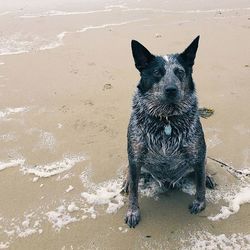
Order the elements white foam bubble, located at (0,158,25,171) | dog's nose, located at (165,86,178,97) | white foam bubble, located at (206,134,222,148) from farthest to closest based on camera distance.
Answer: white foam bubble, located at (206,134,222,148), white foam bubble, located at (0,158,25,171), dog's nose, located at (165,86,178,97)

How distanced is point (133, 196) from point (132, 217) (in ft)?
0.71

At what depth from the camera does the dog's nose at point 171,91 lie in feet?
11.8

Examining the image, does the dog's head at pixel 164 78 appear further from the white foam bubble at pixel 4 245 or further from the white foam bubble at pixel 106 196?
the white foam bubble at pixel 4 245

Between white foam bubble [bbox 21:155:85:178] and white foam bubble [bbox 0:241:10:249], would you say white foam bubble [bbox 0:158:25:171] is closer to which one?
white foam bubble [bbox 21:155:85:178]

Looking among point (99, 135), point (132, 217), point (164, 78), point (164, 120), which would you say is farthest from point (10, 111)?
point (164, 78)

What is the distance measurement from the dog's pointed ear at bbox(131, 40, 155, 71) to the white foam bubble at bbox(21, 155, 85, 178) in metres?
1.83

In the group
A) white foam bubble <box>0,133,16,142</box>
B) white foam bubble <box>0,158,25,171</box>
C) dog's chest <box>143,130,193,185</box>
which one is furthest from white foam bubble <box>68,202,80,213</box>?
white foam bubble <box>0,133,16,142</box>

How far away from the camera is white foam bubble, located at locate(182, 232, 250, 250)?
149 inches

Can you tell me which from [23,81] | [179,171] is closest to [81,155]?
[179,171]

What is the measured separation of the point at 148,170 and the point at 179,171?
14.0 inches

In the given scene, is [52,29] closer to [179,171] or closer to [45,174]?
[45,174]

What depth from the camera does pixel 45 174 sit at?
4.92 metres

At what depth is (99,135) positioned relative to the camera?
5.62 meters

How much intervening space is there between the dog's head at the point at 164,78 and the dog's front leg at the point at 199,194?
736 mm
